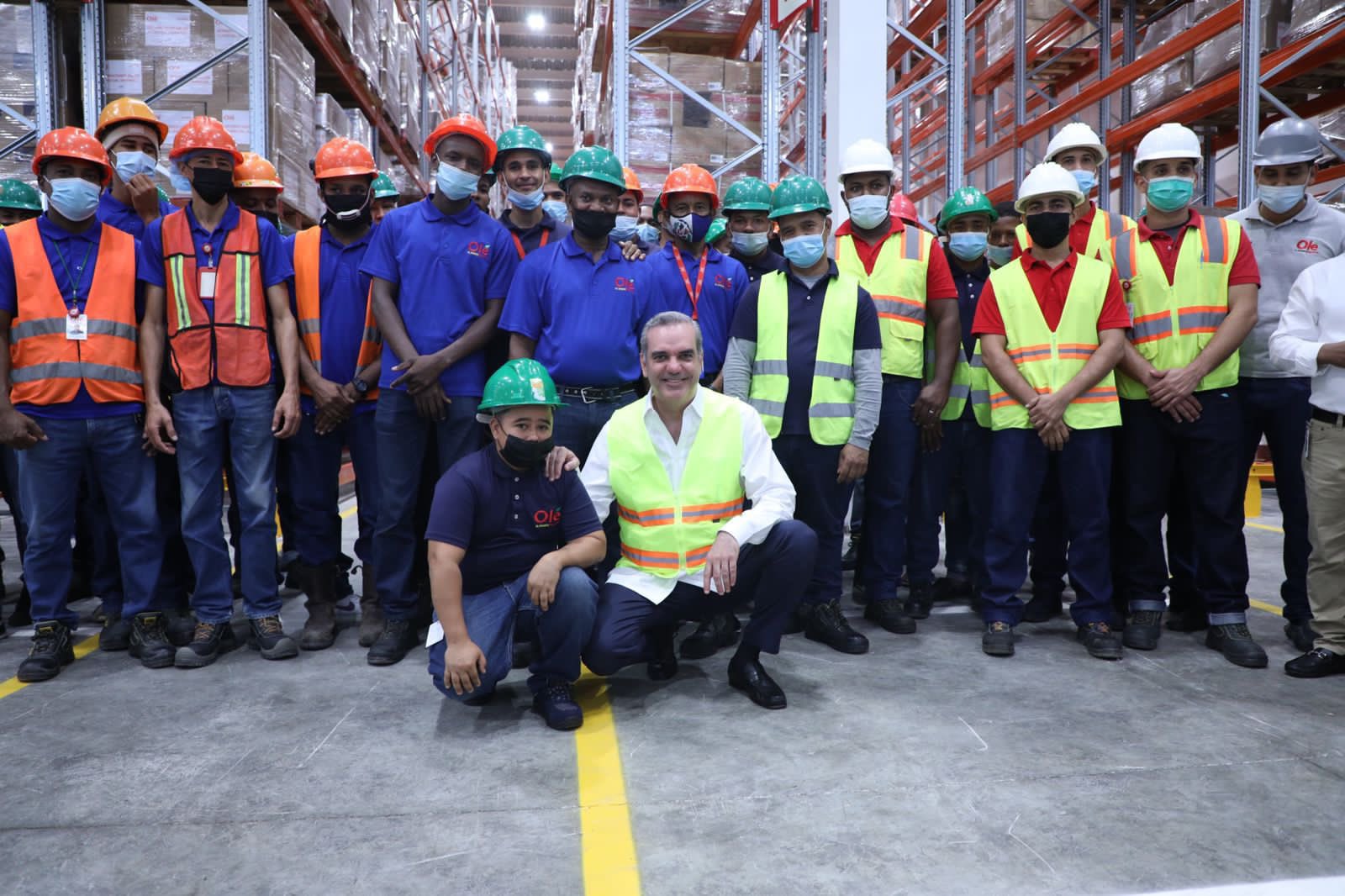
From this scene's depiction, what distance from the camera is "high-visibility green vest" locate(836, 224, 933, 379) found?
169 inches

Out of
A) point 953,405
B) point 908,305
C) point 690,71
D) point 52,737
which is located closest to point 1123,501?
point 953,405

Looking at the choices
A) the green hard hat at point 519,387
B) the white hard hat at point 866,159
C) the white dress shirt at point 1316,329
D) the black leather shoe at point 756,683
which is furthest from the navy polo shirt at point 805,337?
the white dress shirt at point 1316,329

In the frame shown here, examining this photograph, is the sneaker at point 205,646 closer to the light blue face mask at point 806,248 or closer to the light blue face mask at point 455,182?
the light blue face mask at point 455,182

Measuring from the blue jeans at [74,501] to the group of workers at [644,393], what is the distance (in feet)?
0.04

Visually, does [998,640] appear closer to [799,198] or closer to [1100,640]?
[1100,640]

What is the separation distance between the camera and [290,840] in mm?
2361

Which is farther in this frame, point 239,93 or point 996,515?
point 239,93

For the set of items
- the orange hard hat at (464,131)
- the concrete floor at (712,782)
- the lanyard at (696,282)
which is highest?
the orange hard hat at (464,131)

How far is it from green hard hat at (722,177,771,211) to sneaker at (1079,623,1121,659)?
249 centimetres

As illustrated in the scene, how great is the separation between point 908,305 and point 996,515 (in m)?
1.02

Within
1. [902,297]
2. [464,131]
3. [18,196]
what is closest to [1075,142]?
[902,297]

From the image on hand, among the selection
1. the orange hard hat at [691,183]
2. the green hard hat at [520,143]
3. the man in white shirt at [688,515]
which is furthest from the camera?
the orange hard hat at [691,183]

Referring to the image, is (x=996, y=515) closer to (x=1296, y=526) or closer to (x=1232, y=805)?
(x=1296, y=526)

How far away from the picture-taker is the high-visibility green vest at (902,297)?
429 centimetres
